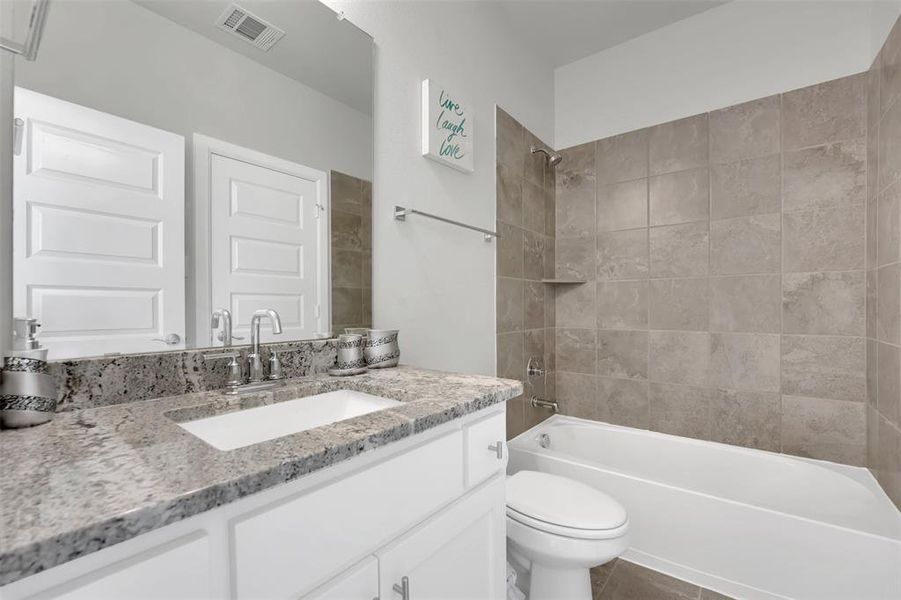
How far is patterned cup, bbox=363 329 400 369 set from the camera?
1277 millimetres

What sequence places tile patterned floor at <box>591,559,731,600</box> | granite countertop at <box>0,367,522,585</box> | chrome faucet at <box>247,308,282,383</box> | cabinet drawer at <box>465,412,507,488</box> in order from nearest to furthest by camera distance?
granite countertop at <box>0,367,522,585</box>
cabinet drawer at <box>465,412,507,488</box>
chrome faucet at <box>247,308,282,383</box>
tile patterned floor at <box>591,559,731,600</box>

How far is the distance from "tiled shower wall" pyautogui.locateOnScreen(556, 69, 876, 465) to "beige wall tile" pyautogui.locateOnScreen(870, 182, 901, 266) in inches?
8.5

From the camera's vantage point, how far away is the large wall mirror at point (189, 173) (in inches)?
31.5

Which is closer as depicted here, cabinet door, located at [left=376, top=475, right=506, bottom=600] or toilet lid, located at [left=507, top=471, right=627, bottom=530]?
cabinet door, located at [left=376, top=475, right=506, bottom=600]

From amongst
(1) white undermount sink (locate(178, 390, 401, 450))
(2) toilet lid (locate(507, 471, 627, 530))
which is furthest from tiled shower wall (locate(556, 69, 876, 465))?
(1) white undermount sink (locate(178, 390, 401, 450))

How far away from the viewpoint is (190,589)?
1.57 ft

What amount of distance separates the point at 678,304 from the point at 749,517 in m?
1.08

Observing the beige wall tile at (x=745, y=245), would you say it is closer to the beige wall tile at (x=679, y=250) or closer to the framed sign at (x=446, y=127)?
the beige wall tile at (x=679, y=250)

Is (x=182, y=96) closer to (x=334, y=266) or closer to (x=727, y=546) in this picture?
(x=334, y=266)

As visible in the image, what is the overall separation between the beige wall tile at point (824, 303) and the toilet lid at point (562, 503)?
132 centimetres

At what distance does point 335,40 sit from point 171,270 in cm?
88

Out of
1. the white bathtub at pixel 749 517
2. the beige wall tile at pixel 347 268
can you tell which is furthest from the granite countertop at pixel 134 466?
the white bathtub at pixel 749 517

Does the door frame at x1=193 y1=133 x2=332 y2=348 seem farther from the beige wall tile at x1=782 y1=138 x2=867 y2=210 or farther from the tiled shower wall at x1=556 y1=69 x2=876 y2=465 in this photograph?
the beige wall tile at x1=782 y1=138 x2=867 y2=210

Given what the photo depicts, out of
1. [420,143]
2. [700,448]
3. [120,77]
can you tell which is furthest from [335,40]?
[700,448]
